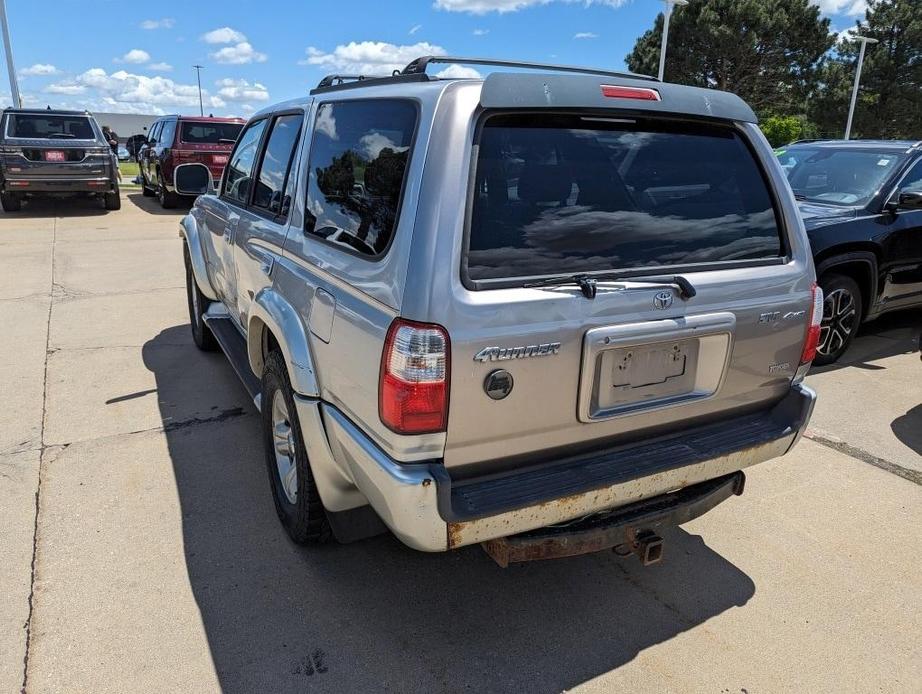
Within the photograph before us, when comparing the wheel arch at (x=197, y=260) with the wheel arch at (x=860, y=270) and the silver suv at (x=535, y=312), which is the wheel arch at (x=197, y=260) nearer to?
the silver suv at (x=535, y=312)

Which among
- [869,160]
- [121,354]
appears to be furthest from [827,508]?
[121,354]

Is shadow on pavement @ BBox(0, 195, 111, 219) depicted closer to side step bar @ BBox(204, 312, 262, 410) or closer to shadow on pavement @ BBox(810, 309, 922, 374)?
side step bar @ BBox(204, 312, 262, 410)

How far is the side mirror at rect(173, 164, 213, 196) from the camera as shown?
4.91 metres

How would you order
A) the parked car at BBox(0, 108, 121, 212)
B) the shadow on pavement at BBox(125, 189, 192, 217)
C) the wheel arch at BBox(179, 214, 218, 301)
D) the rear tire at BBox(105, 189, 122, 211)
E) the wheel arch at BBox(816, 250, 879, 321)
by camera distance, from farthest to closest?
the shadow on pavement at BBox(125, 189, 192, 217) < the rear tire at BBox(105, 189, 122, 211) < the parked car at BBox(0, 108, 121, 212) < the wheel arch at BBox(816, 250, 879, 321) < the wheel arch at BBox(179, 214, 218, 301)

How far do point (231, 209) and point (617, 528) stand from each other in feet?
9.98

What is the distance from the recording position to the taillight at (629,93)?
237 centimetres

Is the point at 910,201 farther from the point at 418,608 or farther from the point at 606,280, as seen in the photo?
the point at 418,608

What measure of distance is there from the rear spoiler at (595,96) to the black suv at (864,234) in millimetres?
3137

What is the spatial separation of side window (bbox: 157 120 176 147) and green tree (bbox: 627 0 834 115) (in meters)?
23.5

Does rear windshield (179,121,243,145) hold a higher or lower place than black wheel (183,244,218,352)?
higher

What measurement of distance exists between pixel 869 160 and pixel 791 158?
31.4 inches

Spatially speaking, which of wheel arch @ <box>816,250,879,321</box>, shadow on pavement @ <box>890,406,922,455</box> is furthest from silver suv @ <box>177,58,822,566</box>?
wheel arch @ <box>816,250,879,321</box>

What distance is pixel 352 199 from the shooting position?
2568 millimetres

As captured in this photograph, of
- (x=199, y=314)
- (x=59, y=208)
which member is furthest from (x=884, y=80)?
(x=199, y=314)
